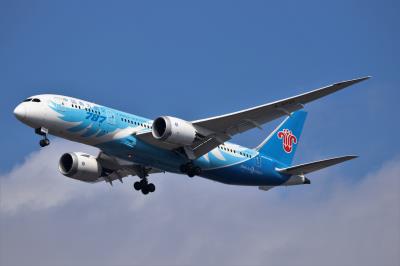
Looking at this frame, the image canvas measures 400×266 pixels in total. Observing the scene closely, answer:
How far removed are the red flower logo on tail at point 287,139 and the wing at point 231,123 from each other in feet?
29.1

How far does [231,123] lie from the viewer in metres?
47.7

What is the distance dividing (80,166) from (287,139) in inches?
554

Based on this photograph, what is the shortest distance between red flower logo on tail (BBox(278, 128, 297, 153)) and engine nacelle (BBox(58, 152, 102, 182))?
12257mm

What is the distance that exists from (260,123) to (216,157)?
4.45 m

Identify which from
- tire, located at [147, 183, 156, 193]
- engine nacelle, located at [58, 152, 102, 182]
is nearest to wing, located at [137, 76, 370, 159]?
tire, located at [147, 183, 156, 193]

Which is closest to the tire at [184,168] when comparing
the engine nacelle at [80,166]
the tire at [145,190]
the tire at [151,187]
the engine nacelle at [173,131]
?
the engine nacelle at [173,131]

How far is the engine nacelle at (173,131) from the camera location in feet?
153

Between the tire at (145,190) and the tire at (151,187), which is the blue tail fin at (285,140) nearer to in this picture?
the tire at (151,187)

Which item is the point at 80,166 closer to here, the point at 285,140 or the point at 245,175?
the point at 245,175

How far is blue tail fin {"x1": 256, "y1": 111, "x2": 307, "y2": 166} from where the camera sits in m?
55.3

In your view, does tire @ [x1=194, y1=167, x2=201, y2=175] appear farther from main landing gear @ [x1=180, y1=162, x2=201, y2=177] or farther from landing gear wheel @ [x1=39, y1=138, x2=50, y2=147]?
landing gear wheel @ [x1=39, y1=138, x2=50, y2=147]

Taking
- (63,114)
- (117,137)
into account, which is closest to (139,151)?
(117,137)

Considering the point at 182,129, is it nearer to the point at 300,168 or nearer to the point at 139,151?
the point at 139,151

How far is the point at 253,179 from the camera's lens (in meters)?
52.7
